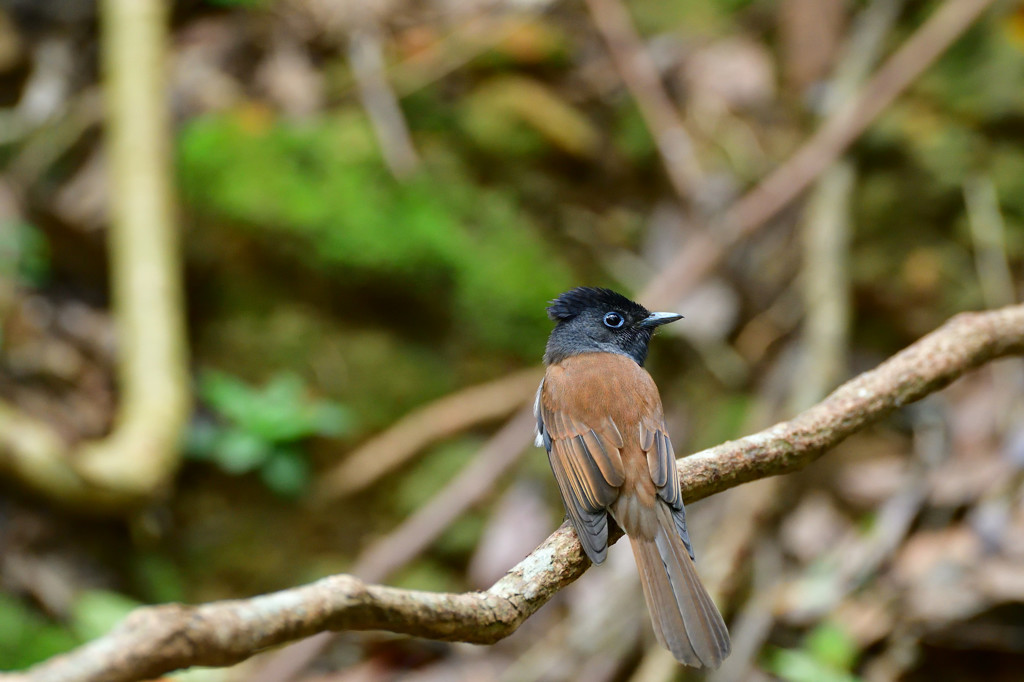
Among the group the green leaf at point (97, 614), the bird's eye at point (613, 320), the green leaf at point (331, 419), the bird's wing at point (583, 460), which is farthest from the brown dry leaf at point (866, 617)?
the green leaf at point (97, 614)

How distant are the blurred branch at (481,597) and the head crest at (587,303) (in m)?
0.78

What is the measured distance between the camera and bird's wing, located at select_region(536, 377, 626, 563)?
6.93 ft

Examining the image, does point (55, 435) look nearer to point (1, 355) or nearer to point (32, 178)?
point (1, 355)

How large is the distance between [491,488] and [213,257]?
194 centimetres

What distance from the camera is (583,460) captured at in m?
2.33

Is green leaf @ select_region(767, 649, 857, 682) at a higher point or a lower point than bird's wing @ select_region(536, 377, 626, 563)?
lower

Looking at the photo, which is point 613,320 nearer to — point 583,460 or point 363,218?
point 583,460

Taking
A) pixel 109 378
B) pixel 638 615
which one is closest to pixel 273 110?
pixel 109 378

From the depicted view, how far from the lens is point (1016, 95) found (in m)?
5.18

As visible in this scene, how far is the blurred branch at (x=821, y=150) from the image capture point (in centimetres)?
482

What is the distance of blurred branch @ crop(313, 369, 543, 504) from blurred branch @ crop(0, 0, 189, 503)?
80cm

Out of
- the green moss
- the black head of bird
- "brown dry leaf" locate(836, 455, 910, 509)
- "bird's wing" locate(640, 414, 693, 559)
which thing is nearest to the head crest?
the black head of bird

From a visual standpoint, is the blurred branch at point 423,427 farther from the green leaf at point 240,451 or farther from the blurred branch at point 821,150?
the blurred branch at point 821,150

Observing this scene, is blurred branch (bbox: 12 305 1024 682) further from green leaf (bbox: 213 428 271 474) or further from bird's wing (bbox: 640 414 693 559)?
green leaf (bbox: 213 428 271 474)
